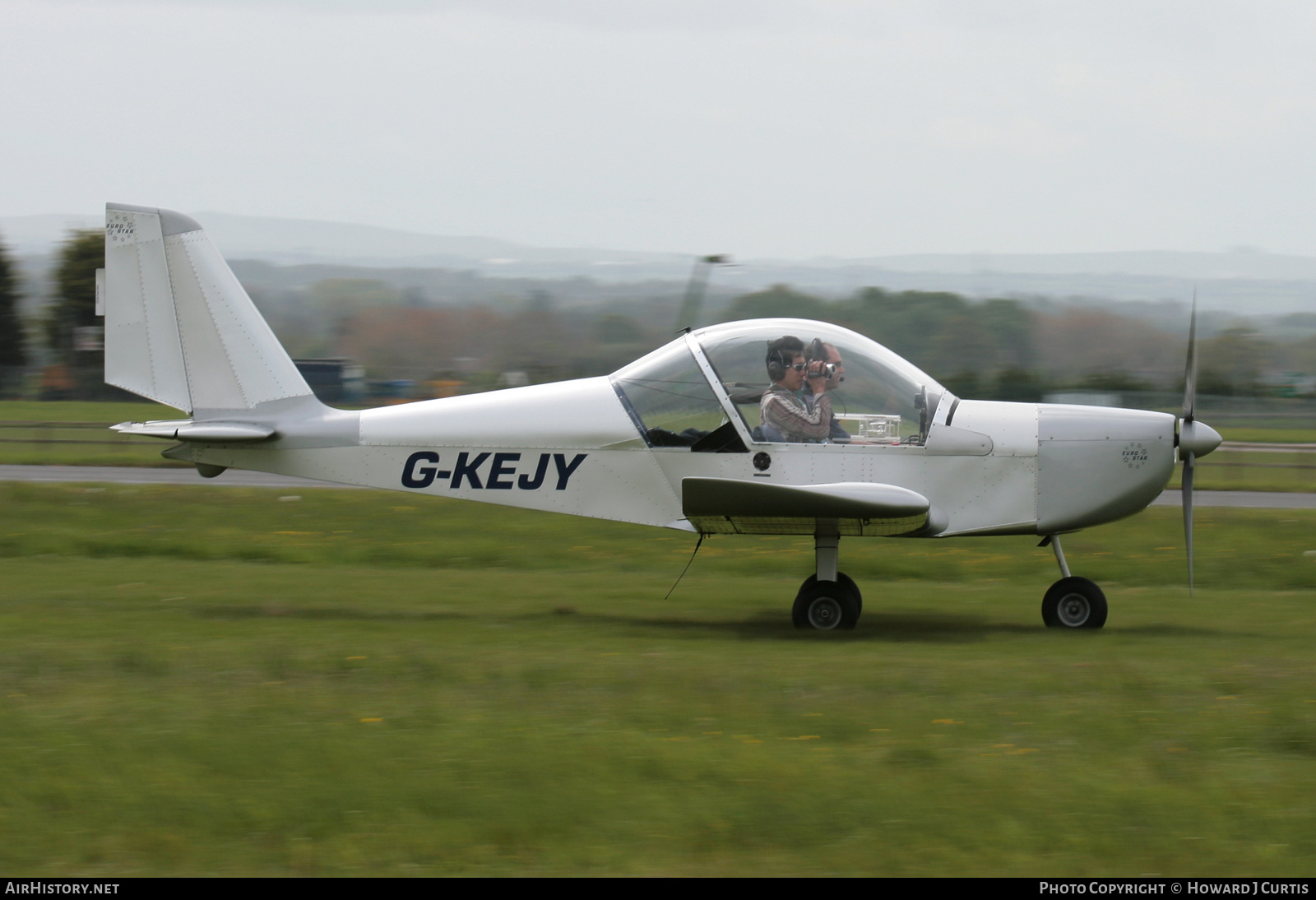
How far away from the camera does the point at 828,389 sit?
1005cm

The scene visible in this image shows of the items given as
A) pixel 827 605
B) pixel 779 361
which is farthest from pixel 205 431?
pixel 827 605

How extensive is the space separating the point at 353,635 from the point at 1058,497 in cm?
566

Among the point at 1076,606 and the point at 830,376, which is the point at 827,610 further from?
the point at 1076,606

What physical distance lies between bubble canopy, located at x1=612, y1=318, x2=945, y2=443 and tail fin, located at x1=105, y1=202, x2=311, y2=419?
3.55 metres

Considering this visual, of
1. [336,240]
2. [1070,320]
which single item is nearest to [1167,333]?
[1070,320]

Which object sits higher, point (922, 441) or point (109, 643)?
point (922, 441)

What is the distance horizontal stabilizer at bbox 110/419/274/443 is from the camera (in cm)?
1048

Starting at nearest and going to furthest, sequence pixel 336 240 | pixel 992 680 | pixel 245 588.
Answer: pixel 992 680
pixel 245 588
pixel 336 240

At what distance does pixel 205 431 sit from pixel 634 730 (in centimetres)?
579

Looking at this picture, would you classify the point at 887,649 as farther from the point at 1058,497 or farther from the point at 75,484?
the point at 75,484

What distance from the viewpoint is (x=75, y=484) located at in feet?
63.7

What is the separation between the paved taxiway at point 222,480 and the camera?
21.2 meters

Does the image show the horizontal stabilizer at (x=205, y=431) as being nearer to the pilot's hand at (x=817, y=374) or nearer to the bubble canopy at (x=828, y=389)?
the bubble canopy at (x=828, y=389)
